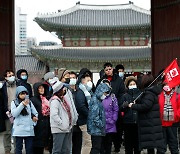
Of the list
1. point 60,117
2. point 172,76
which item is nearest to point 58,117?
point 60,117

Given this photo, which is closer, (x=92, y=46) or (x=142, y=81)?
(x=142, y=81)

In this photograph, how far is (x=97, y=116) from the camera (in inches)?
247

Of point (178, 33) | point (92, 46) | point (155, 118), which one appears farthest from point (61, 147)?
point (92, 46)

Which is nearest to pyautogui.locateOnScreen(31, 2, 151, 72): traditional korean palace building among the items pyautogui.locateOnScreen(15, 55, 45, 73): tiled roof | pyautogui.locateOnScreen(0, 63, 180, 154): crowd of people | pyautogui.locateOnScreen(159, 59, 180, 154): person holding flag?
pyautogui.locateOnScreen(15, 55, 45, 73): tiled roof

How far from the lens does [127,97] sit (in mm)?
6898

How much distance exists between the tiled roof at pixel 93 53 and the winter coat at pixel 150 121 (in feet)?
60.3

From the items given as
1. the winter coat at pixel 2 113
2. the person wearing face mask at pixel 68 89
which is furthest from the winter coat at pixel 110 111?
the winter coat at pixel 2 113

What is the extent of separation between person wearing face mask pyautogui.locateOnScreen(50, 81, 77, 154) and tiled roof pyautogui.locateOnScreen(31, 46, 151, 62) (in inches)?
734

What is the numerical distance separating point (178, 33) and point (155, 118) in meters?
3.46

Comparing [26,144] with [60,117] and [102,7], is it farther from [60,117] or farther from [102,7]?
[102,7]

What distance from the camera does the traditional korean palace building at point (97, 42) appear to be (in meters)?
24.7

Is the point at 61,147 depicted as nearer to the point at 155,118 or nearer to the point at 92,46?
the point at 155,118

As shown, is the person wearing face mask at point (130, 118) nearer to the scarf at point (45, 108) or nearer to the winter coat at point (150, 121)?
the winter coat at point (150, 121)

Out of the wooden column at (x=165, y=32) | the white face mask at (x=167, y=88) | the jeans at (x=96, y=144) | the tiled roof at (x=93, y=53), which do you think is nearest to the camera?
the jeans at (x=96, y=144)
